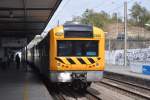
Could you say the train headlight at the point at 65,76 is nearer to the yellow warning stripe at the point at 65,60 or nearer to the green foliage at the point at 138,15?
the yellow warning stripe at the point at 65,60

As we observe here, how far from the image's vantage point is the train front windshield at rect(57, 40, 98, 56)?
65.3 ft

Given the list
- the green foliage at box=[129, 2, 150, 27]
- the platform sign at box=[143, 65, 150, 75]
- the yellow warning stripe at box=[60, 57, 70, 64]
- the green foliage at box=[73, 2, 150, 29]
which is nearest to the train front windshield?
the yellow warning stripe at box=[60, 57, 70, 64]

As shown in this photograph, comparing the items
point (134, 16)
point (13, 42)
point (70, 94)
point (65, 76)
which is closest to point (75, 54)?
point (65, 76)

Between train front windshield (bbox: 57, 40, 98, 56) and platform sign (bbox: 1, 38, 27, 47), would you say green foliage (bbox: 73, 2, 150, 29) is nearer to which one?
platform sign (bbox: 1, 38, 27, 47)

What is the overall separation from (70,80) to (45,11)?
32.5ft

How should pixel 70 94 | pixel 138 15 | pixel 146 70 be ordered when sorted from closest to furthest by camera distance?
pixel 70 94 < pixel 146 70 < pixel 138 15

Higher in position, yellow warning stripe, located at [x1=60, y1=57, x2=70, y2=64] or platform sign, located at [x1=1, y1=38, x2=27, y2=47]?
platform sign, located at [x1=1, y1=38, x2=27, y2=47]

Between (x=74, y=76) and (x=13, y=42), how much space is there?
22398mm

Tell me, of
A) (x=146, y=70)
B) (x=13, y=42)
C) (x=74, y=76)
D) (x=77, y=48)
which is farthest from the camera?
(x=13, y=42)

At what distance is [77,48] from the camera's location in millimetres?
19984

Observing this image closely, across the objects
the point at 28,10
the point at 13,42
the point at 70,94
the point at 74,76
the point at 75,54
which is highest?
the point at 28,10

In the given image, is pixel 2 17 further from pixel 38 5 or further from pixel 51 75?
pixel 51 75

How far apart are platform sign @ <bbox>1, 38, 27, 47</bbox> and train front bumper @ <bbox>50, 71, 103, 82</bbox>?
837 inches

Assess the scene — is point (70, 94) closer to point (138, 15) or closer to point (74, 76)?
point (74, 76)
